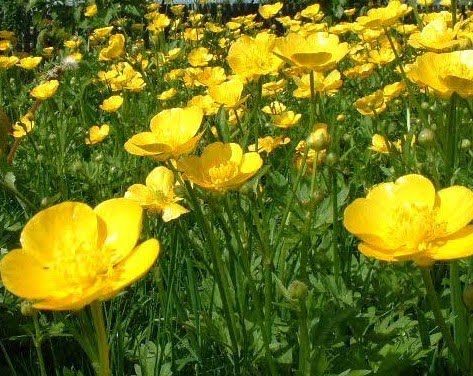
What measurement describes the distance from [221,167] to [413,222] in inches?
15.5

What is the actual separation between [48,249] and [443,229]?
0.52 metres

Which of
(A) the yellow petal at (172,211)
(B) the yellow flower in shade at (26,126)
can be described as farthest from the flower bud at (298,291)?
(B) the yellow flower in shade at (26,126)

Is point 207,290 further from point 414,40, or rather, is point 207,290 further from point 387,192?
point 414,40

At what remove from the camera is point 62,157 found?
2850mm

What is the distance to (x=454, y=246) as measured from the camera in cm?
95

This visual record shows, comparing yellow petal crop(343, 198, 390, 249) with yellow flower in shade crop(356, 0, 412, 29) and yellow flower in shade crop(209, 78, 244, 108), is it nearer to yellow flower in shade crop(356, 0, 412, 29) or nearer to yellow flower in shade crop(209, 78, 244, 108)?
yellow flower in shade crop(209, 78, 244, 108)

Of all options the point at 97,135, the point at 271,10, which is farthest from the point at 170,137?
the point at 271,10

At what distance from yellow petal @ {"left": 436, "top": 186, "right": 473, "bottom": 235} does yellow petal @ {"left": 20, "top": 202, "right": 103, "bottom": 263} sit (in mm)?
461

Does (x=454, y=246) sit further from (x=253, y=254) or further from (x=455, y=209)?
(x=253, y=254)

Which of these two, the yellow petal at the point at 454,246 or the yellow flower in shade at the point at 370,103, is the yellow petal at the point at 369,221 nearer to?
the yellow petal at the point at 454,246

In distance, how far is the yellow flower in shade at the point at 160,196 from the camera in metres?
1.47

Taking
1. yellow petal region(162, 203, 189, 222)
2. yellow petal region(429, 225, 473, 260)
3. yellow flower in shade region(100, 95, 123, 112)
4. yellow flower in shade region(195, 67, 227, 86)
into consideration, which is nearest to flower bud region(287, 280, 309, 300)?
yellow petal region(429, 225, 473, 260)

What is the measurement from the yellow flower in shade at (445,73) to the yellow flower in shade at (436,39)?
261 millimetres

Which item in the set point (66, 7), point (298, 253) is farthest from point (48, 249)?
point (66, 7)
